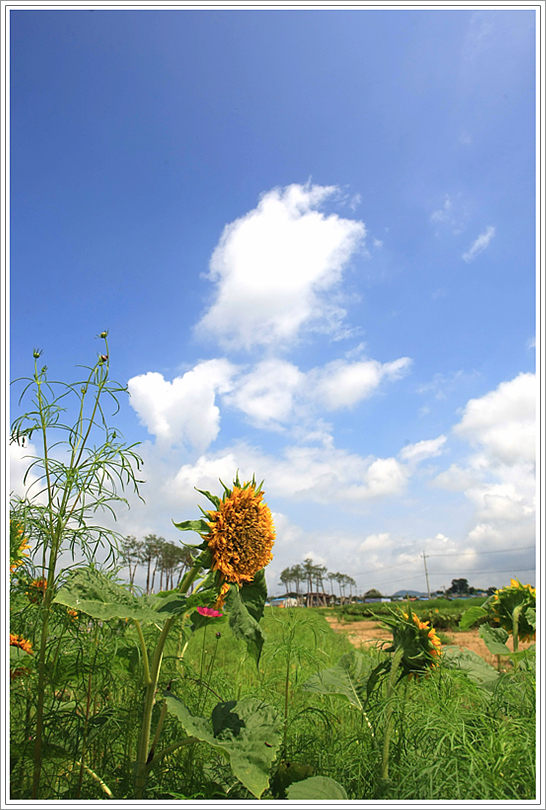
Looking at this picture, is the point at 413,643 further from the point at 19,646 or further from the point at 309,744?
the point at 19,646

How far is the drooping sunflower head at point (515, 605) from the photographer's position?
3188 mm

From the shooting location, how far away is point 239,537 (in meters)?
1.94

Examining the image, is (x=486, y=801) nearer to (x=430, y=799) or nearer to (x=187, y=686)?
(x=430, y=799)

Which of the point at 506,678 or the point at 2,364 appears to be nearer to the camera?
the point at 2,364

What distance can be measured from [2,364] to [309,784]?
6.62 feet

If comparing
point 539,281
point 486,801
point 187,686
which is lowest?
point 187,686

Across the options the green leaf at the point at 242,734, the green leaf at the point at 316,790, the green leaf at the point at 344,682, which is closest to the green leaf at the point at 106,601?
the green leaf at the point at 242,734

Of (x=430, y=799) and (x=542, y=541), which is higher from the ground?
(x=542, y=541)

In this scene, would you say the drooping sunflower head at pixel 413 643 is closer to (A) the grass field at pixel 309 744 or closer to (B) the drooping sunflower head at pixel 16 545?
(A) the grass field at pixel 309 744

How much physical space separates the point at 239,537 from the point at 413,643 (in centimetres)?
94

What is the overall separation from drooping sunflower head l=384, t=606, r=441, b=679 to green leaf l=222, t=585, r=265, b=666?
59 centimetres

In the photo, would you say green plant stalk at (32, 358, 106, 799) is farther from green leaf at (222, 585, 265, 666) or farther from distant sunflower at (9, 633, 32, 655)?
green leaf at (222, 585, 265, 666)

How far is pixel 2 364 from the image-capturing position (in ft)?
6.27

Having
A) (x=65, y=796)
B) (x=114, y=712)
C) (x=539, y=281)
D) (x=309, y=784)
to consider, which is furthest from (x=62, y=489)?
(x=539, y=281)
